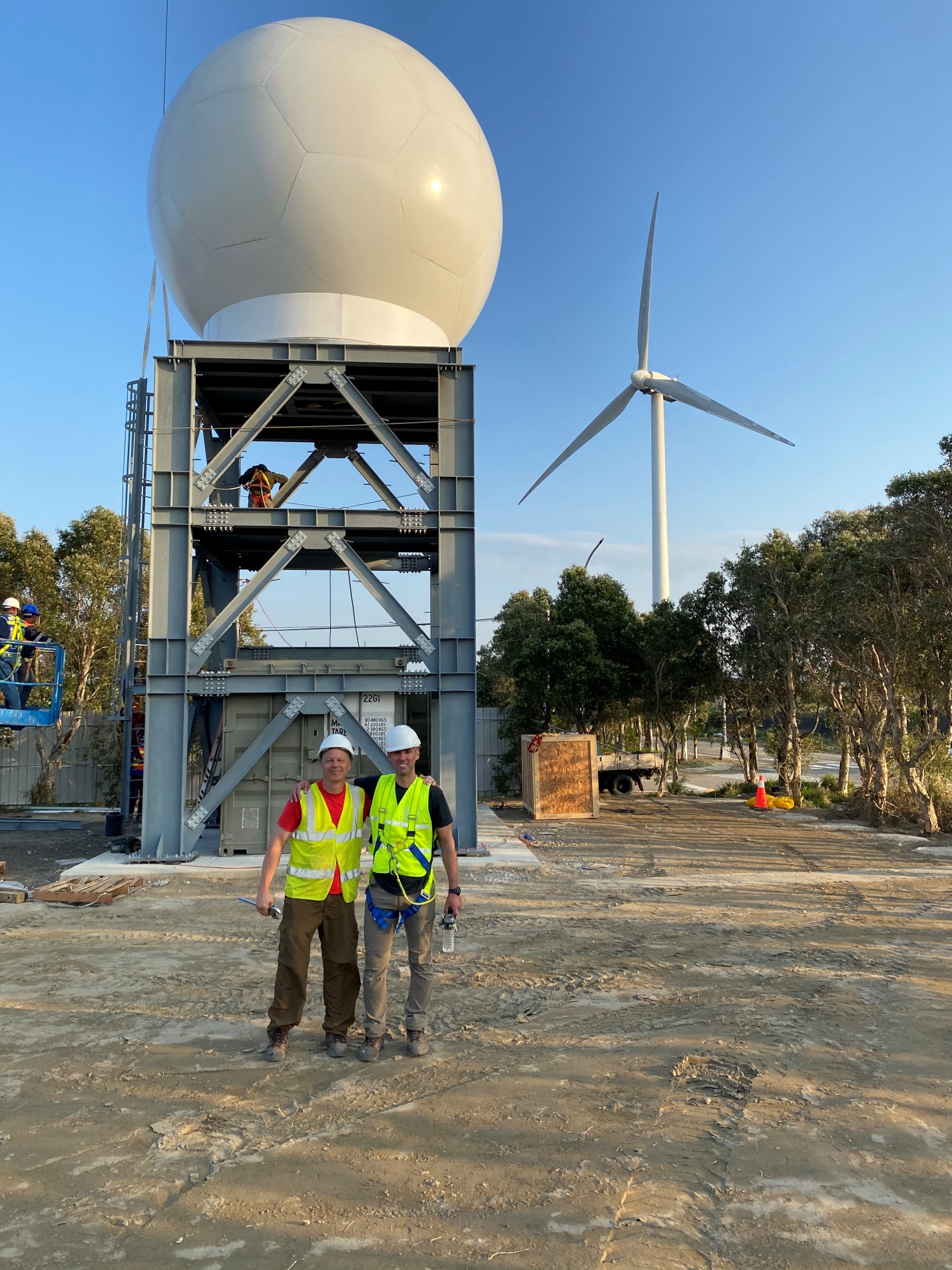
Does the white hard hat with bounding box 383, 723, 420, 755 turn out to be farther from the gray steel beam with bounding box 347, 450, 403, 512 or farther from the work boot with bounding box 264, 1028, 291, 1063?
the gray steel beam with bounding box 347, 450, 403, 512

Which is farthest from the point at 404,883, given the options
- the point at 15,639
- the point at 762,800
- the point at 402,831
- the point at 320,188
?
the point at 762,800

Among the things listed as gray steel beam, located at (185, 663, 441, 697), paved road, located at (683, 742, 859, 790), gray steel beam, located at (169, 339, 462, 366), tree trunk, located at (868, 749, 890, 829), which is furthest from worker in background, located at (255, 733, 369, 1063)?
paved road, located at (683, 742, 859, 790)

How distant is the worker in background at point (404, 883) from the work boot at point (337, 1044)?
0.35 feet

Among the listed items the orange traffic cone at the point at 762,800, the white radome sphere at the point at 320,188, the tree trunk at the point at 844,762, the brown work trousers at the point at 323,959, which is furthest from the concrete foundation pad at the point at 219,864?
the tree trunk at the point at 844,762

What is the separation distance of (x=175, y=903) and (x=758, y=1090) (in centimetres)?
740

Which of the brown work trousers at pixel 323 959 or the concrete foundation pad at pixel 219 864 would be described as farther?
the concrete foundation pad at pixel 219 864

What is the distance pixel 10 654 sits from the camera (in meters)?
14.2

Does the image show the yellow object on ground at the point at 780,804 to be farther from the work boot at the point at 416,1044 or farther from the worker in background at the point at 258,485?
the work boot at the point at 416,1044

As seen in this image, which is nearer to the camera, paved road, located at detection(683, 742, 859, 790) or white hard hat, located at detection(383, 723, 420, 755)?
white hard hat, located at detection(383, 723, 420, 755)

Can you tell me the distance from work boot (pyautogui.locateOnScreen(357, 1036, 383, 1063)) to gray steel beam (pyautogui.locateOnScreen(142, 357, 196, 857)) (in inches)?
340

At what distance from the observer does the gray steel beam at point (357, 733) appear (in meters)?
13.3

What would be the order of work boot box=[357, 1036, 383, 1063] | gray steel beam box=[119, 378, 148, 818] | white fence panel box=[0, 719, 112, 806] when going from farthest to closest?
1. white fence panel box=[0, 719, 112, 806]
2. gray steel beam box=[119, 378, 148, 818]
3. work boot box=[357, 1036, 383, 1063]

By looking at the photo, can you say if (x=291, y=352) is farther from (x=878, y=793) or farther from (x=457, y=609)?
(x=878, y=793)

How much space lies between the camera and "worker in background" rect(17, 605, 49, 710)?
558 inches
